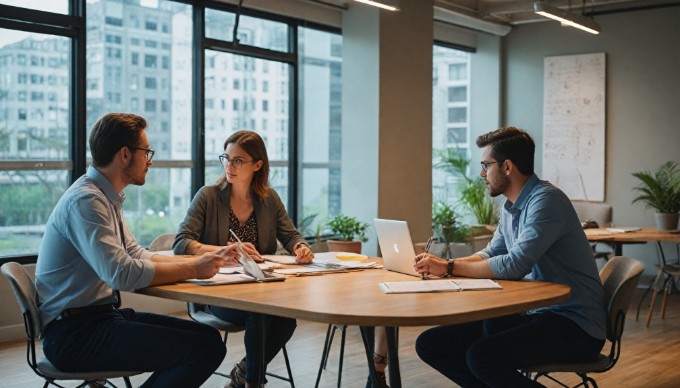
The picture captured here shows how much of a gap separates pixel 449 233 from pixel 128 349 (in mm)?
5816

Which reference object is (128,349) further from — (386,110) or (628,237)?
(386,110)

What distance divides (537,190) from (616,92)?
6254mm

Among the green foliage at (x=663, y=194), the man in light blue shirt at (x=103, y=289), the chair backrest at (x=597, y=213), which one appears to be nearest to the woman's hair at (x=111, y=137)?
the man in light blue shirt at (x=103, y=289)

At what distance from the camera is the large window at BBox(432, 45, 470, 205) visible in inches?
384

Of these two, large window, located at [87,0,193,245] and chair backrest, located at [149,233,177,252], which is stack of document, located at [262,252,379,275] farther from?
large window, located at [87,0,193,245]

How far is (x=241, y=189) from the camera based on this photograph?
4277mm

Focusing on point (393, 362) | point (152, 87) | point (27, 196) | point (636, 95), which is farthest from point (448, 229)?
point (393, 362)

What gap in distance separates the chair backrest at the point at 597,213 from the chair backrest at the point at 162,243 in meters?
4.39

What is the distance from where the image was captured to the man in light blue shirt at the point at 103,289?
9.48ft

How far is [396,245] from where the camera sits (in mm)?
3445

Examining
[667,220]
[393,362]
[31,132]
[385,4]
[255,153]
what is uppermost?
[385,4]

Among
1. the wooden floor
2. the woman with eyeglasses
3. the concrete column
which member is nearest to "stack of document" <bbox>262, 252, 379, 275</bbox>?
the woman with eyeglasses

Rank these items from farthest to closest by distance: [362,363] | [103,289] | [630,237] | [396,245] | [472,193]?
[472,193] < [630,237] < [362,363] < [396,245] < [103,289]

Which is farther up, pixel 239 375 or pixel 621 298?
pixel 621 298
